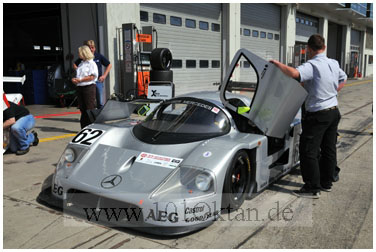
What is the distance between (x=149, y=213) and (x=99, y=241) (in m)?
0.43

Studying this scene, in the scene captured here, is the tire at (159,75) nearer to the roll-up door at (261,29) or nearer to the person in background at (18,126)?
the person in background at (18,126)

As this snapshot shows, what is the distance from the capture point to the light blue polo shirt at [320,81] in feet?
11.5

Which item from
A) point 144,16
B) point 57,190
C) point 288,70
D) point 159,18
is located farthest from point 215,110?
point 159,18

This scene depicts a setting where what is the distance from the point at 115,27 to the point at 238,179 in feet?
27.9

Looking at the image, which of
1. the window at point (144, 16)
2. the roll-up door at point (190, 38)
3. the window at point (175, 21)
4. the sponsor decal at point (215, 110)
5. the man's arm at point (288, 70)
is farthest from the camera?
the window at point (175, 21)

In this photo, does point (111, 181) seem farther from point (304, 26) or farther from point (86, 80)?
point (304, 26)

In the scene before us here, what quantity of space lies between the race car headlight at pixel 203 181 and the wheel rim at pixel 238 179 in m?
0.33

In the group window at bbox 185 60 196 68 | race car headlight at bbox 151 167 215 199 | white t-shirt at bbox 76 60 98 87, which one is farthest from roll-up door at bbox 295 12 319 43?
race car headlight at bbox 151 167 215 199

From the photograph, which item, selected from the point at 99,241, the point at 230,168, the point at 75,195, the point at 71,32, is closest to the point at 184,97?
the point at 230,168

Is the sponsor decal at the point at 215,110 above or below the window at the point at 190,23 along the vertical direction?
below

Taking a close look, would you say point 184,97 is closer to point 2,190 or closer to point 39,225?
point 39,225

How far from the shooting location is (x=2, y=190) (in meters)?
3.86

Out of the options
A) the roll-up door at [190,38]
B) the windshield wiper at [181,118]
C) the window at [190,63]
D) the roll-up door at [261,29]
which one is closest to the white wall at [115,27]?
the roll-up door at [190,38]

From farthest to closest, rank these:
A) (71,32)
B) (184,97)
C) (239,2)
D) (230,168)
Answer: (239,2) → (71,32) → (184,97) → (230,168)
